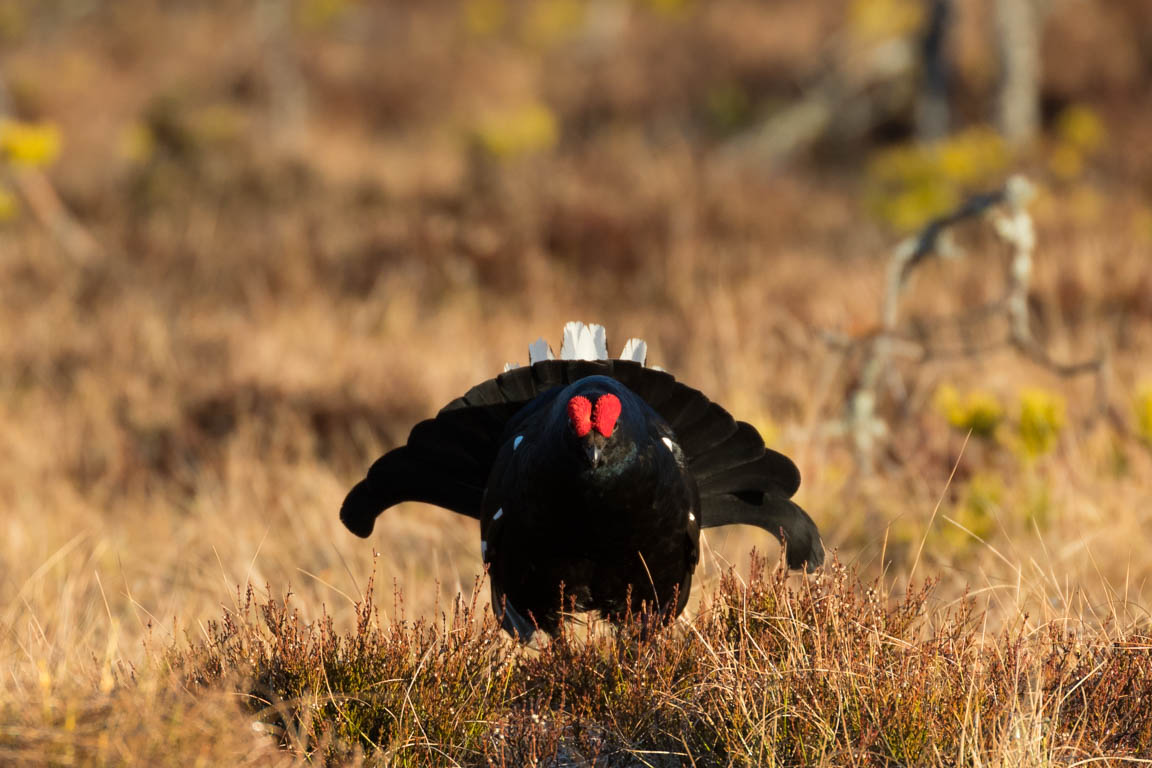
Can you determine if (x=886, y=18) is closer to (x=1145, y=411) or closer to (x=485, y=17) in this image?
(x=485, y=17)

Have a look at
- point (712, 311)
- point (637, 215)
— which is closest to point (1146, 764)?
point (712, 311)

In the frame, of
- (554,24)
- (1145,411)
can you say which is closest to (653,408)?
(1145,411)

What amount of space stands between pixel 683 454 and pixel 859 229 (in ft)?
20.4

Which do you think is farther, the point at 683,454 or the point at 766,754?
the point at 683,454

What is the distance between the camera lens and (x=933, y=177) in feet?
24.3

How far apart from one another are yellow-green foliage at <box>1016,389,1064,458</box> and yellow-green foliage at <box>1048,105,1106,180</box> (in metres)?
4.77

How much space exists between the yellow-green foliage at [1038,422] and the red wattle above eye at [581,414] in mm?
2167

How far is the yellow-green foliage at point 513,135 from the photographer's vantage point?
→ 29.1 feet

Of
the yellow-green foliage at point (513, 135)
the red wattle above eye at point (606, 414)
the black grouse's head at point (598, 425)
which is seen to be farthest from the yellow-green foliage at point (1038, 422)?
the yellow-green foliage at point (513, 135)

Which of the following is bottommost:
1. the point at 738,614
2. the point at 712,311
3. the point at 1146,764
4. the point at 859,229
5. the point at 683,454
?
the point at 1146,764

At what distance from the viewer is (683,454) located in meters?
2.75

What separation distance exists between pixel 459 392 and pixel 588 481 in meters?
3.07

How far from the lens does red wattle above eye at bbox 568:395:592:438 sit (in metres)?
2.24

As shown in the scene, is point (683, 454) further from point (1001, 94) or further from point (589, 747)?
point (1001, 94)
